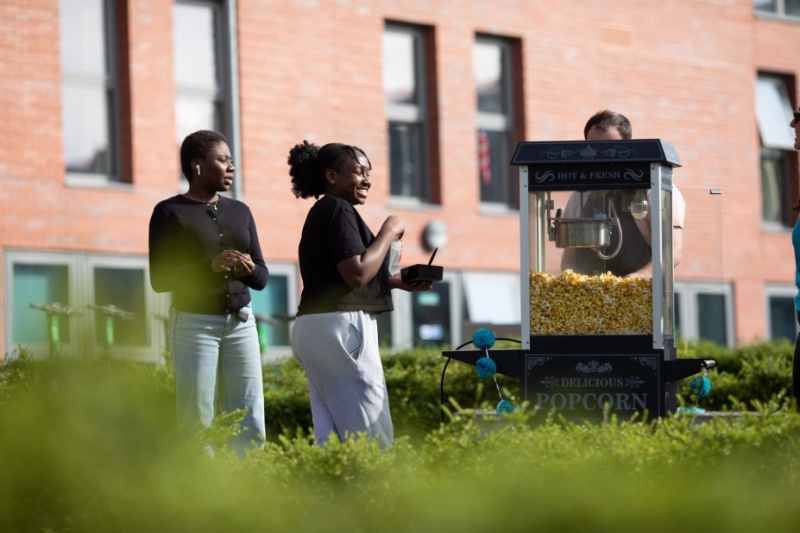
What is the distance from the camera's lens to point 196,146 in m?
6.32

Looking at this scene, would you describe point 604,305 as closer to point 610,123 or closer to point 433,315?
point 610,123

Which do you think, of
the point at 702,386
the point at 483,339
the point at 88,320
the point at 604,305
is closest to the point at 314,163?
the point at 483,339

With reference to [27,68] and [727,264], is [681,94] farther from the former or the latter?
[27,68]

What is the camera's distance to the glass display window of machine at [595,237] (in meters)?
6.93

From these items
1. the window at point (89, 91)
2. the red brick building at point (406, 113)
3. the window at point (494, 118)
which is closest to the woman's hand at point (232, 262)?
the red brick building at point (406, 113)

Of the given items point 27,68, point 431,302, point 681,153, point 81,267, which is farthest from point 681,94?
point 81,267

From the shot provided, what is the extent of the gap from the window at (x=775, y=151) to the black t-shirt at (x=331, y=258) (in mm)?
15546

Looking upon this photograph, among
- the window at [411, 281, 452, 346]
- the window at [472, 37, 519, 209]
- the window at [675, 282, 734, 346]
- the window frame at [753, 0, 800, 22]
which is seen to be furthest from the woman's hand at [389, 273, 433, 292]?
the window frame at [753, 0, 800, 22]

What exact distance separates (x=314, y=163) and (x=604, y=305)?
4.90 feet

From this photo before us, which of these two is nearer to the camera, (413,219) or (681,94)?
(413,219)

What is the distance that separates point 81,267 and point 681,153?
17080mm

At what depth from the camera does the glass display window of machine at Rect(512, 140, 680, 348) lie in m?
6.93

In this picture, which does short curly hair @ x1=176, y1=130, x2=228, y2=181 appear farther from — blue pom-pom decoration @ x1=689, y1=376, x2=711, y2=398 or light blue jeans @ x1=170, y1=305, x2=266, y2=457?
blue pom-pom decoration @ x1=689, y1=376, x2=711, y2=398

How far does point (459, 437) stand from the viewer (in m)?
4.46
